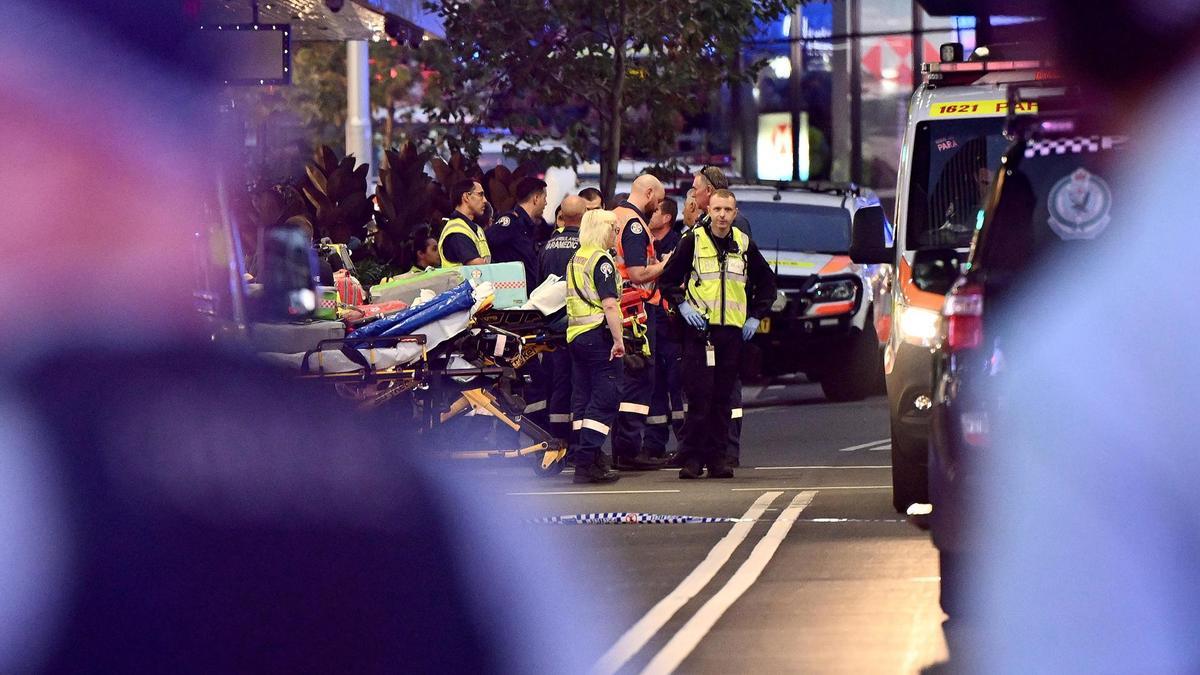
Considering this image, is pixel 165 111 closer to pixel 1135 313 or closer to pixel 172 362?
pixel 172 362

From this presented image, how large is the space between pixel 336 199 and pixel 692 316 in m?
6.74

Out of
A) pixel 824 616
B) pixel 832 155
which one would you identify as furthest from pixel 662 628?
pixel 832 155

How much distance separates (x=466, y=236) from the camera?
15875mm

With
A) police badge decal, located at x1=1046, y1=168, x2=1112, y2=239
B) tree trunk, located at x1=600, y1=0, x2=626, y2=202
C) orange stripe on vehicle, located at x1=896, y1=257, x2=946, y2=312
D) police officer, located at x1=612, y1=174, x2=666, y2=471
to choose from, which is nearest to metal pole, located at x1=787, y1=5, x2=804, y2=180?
tree trunk, located at x1=600, y1=0, x2=626, y2=202

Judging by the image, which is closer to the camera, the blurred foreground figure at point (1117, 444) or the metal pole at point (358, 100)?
the blurred foreground figure at point (1117, 444)

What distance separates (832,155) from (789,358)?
19.7 m

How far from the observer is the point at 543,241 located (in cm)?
1753

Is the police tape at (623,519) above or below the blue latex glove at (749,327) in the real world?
below

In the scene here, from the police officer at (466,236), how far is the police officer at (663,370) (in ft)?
3.78

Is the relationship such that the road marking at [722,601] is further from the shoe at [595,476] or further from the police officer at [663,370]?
the police officer at [663,370]

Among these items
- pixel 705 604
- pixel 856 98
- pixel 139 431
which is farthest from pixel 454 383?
pixel 856 98

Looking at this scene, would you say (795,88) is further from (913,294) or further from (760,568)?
(760,568)

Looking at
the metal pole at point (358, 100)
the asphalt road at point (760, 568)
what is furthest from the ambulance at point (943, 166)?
the metal pole at point (358, 100)

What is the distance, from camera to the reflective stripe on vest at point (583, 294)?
14102 millimetres
